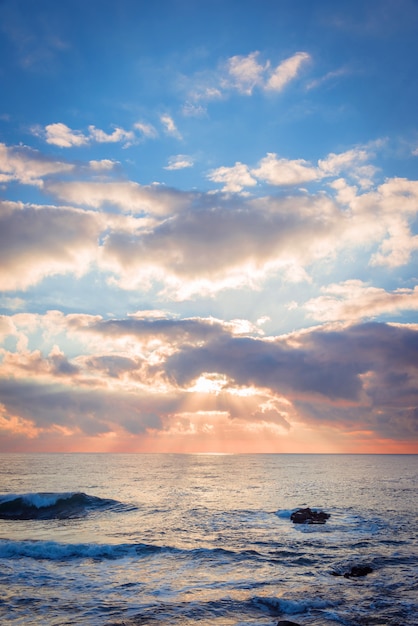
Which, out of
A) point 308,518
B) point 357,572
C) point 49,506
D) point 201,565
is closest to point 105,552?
point 201,565

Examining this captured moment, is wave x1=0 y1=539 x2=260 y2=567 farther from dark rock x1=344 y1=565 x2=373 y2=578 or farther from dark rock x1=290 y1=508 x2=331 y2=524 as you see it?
dark rock x1=290 y1=508 x2=331 y2=524

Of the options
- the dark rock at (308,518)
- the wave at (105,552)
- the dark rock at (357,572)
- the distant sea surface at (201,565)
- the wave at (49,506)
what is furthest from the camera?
the wave at (49,506)

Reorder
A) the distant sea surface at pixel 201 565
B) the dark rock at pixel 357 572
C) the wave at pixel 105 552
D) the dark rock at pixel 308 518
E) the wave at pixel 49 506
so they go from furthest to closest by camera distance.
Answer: the wave at pixel 49 506
the dark rock at pixel 308 518
the wave at pixel 105 552
the dark rock at pixel 357 572
the distant sea surface at pixel 201 565

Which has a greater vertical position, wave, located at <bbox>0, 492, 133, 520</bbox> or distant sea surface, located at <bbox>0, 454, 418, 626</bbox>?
distant sea surface, located at <bbox>0, 454, 418, 626</bbox>

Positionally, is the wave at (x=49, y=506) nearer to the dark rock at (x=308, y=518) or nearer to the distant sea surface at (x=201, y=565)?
the distant sea surface at (x=201, y=565)

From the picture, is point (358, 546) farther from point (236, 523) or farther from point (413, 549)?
point (236, 523)

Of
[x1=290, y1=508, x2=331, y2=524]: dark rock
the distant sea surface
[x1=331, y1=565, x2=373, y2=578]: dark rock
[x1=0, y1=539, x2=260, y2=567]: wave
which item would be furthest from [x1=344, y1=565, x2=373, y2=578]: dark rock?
[x1=290, y1=508, x2=331, y2=524]: dark rock

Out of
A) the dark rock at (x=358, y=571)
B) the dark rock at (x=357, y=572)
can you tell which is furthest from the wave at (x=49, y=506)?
the dark rock at (x=358, y=571)

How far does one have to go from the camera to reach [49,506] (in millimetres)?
49969

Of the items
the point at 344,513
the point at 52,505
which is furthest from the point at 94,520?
the point at 344,513

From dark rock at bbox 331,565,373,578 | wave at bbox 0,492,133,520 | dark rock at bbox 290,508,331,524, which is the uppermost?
dark rock at bbox 331,565,373,578

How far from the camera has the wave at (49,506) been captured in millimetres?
46000

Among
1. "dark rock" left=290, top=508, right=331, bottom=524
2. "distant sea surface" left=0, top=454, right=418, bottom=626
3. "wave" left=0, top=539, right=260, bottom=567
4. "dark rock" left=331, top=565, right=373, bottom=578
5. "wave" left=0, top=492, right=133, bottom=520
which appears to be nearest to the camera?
"distant sea surface" left=0, top=454, right=418, bottom=626

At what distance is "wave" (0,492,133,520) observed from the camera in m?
46.0
